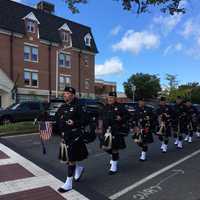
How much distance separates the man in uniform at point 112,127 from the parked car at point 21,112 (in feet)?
48.6

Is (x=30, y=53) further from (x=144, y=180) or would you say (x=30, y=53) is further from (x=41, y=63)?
(x=144, y=180)

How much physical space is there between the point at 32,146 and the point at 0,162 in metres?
3.36

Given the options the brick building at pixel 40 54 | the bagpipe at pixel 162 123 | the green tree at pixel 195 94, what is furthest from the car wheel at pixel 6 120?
the green tree at pixel 195 94

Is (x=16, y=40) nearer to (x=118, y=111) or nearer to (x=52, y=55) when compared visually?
(x=52, y=55)

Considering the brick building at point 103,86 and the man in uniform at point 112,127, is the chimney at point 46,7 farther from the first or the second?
the man in uniform at point 112,127

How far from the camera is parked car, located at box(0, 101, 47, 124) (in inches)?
934

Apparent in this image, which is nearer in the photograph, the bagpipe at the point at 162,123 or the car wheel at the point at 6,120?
the bagpipe at the point at 162,123

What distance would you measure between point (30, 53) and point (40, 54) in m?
1.49

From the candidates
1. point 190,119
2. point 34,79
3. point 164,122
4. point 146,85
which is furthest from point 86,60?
point 164,122

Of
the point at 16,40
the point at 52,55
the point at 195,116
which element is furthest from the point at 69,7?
the point at 52,55

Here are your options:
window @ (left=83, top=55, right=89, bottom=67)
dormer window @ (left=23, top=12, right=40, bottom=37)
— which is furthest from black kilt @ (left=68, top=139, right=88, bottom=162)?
window @ (left=83, top=55, right=89, bottom=67)

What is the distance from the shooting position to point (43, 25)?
1823 inches

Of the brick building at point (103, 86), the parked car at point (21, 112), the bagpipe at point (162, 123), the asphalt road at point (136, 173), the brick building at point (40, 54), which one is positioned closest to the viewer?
the asphalt road at point (136, 173)

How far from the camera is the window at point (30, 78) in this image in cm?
4303
